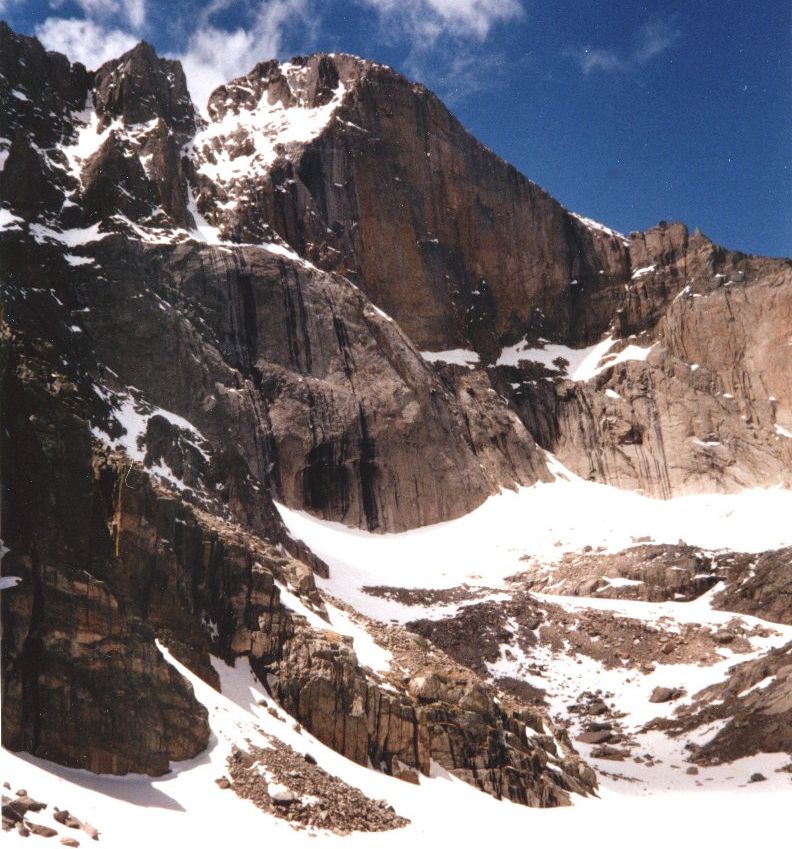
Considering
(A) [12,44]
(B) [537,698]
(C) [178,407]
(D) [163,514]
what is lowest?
(B) [537,698]

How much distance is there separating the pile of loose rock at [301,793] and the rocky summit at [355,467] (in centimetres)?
9

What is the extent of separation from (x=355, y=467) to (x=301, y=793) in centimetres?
6023

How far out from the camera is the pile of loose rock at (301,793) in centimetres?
1922

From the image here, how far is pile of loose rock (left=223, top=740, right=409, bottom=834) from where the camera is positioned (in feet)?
63.1

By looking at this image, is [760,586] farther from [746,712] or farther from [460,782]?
[460,782]

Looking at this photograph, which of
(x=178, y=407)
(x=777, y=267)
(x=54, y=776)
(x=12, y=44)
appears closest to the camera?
(x=54, y=776)

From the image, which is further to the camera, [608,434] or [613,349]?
[613,349]

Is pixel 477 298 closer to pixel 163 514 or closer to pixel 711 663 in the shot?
pixel 711 663

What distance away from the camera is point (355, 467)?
263ft

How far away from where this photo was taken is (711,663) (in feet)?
159

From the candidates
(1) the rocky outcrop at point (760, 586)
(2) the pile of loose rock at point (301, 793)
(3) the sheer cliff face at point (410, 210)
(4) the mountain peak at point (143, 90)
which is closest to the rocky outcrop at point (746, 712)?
(1) the rocky outcrop at point (760, 586)

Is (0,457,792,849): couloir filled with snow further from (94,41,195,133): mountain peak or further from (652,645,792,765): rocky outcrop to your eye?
(94,41,195,133): mountain peak

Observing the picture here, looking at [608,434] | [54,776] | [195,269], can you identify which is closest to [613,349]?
[608,434]

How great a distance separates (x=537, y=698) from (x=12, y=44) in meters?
63.6
